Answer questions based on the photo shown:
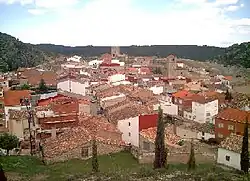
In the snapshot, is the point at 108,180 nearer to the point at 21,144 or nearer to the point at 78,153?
the point at 78,153

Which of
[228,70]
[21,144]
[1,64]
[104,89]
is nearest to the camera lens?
[21,144]

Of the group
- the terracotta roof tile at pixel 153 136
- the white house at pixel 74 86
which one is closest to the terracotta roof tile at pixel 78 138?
the terracotta roof tile at pixel 153 136

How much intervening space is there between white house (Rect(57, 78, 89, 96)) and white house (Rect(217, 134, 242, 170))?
3128 centimetres

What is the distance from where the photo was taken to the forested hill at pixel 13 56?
324ft

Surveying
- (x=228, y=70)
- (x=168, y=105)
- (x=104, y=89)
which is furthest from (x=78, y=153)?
(x=228, y=70)

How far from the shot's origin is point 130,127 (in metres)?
35.6

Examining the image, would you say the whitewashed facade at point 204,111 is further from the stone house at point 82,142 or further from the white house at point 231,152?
the white house at point 231,152

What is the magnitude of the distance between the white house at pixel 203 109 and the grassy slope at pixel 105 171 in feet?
65.5

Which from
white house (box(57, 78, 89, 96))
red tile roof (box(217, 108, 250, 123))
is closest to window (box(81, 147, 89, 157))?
red tile roof (box(217, 108, 250, 123))

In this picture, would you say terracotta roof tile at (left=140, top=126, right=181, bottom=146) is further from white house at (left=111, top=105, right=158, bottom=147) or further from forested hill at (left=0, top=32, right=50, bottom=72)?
forested hill at (left=0, top=32, right=50, bottom=72)

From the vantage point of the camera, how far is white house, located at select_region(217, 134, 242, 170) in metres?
28.7

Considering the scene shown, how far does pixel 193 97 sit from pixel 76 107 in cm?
1966

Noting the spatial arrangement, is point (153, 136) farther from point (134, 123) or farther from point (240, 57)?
point (240, 57)

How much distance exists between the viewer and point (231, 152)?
29.1 m
